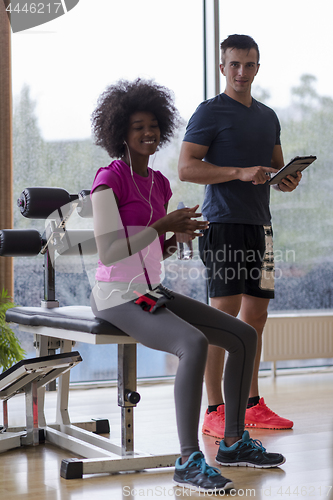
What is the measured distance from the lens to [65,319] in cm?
209

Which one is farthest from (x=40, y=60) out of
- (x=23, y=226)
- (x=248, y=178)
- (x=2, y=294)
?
(x=248, y=178)

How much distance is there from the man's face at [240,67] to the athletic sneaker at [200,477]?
1.49 meters

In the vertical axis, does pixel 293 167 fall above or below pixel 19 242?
above

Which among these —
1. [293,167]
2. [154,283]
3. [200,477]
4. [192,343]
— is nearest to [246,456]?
[200,477]

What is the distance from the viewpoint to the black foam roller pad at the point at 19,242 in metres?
2.40

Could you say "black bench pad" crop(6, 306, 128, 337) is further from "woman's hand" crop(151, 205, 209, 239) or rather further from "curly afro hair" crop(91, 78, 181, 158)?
"curly afro hair" crop(91, 78, 181, 158)

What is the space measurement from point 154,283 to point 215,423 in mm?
812

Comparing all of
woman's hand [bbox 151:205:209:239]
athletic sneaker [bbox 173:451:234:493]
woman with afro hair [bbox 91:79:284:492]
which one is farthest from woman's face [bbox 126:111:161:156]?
athletic sneaker [bbox 173:451:234:493]

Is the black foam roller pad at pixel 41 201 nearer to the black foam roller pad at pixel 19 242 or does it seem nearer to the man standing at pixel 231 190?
the black foam roller pad at pixel 19 242

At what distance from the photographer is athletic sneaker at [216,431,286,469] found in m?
2.04

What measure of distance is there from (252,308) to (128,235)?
911 mm

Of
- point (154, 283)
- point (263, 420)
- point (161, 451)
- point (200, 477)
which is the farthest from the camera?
point (263, 420)

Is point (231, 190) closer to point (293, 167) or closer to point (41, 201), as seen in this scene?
point (293, 167)

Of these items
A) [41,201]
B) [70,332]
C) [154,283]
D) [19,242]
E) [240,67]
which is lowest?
[70,332]
